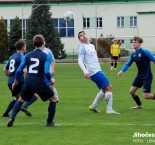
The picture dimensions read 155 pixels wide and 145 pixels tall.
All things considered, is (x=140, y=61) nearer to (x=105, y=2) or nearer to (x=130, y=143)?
(x=130, y=143)

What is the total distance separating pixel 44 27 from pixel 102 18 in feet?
33.9

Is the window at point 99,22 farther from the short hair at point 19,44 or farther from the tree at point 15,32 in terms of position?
the short hair at point 19,44

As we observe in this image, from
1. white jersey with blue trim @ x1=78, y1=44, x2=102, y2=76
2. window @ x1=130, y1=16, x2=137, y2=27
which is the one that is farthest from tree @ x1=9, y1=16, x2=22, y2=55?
white jersey with blue trim @ x1=78, y1=44, x2=102, y2=76

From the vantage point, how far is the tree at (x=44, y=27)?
59.1 metres

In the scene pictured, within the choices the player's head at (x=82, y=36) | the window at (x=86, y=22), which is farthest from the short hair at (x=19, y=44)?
the window at (x=86, y=22)

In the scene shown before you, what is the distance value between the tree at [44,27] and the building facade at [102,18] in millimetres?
5095

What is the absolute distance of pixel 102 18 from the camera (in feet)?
227

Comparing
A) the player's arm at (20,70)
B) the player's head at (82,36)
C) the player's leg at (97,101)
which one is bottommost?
the player's leg at (97,101)

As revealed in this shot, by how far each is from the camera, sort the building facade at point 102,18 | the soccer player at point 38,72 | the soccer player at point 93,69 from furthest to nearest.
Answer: the building facade at point 102,18 → the soccer player at point 93,69 → the soccer player at point 38,72

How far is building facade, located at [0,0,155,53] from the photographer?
67.3 m

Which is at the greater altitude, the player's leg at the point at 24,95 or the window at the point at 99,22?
the window at the point at 99,22

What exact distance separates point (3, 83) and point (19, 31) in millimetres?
31981

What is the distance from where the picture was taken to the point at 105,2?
71.0m

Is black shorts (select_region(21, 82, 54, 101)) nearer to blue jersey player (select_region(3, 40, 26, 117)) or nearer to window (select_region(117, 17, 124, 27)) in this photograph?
blue jersey player (select_region(3, 40, 26, 117))
